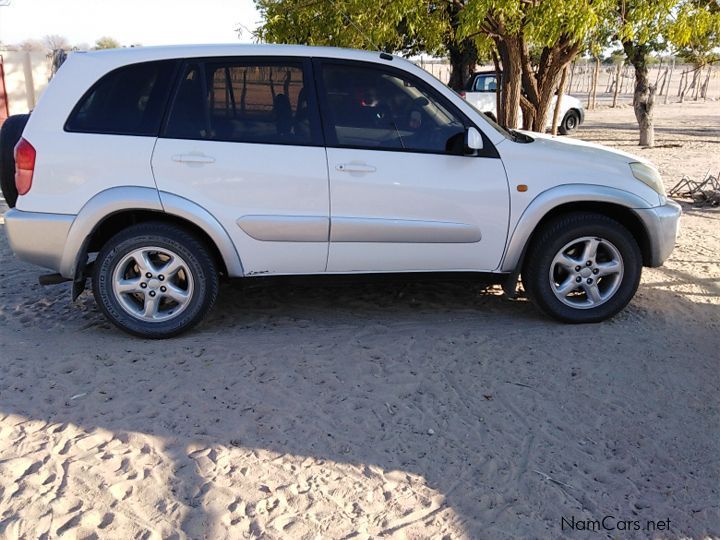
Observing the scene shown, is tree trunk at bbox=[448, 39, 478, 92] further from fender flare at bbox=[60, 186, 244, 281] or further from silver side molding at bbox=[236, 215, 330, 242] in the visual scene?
fender flare at bbox=[60, 186, 244, 281]

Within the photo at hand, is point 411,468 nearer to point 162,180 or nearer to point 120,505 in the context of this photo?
point 120,505

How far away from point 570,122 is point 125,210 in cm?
1853

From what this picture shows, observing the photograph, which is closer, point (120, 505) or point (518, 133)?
point (120, 505)

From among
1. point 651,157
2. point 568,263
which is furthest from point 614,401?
point 651,157

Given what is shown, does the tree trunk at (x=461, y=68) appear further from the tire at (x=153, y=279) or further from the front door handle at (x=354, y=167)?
the tire at (x=153, y=279)

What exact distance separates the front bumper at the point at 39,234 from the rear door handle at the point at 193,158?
77 cm

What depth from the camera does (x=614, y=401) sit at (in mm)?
3777

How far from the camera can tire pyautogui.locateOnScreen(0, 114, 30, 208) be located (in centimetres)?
469

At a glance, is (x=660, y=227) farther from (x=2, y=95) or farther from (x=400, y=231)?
(x=2, y=95)

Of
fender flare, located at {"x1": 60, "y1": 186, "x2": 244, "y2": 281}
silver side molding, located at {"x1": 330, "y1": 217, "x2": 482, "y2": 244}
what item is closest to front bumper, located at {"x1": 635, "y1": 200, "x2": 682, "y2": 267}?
silver side molding, located at {"x1": 330, "y1": 217, "x2": 482, "y2": 244}

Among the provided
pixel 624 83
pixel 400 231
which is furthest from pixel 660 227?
pixel 624 83

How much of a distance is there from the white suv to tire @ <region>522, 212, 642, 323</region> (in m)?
0.02

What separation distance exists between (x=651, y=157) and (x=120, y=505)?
545 inches

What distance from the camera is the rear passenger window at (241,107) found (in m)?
4.37
